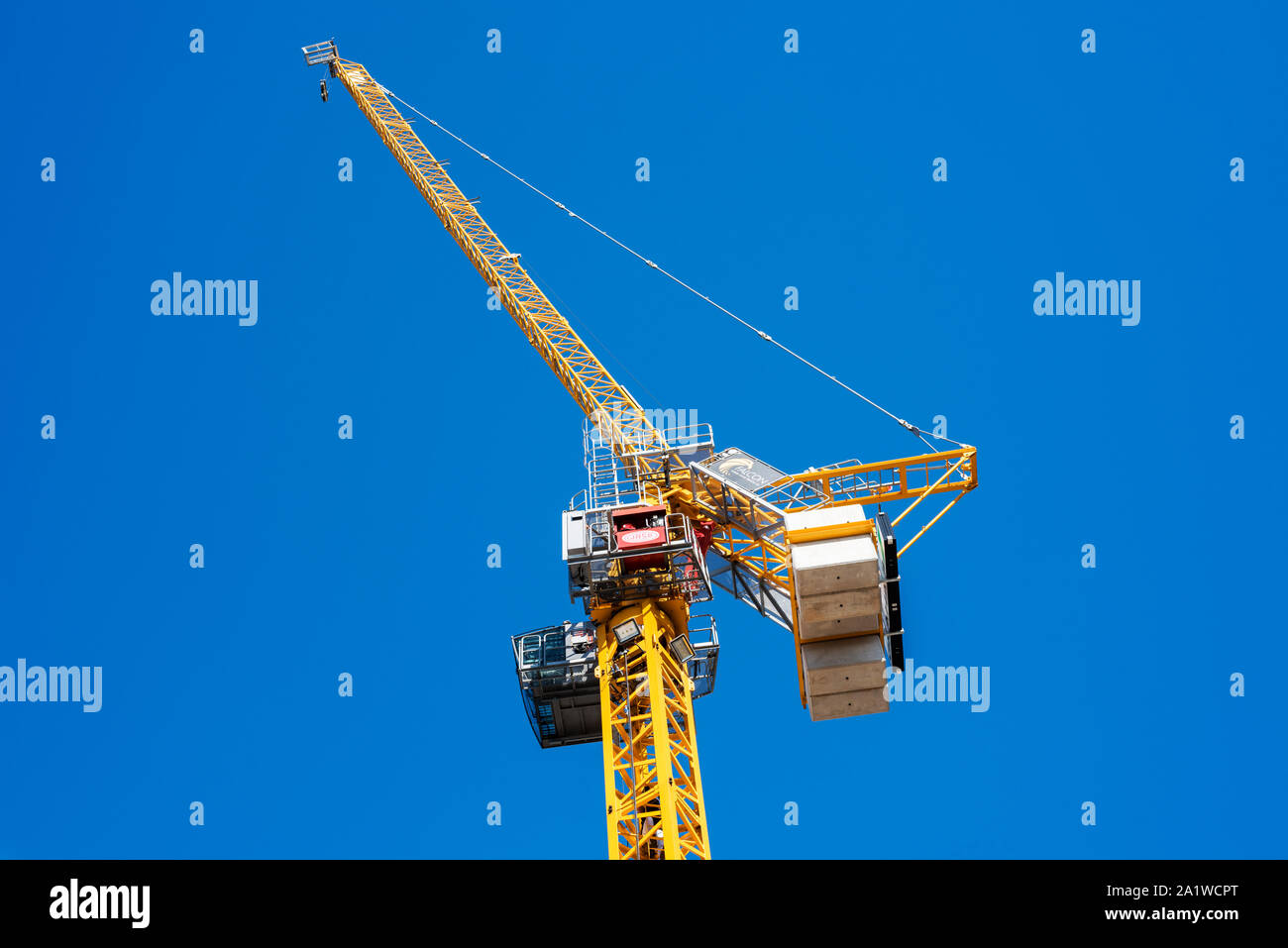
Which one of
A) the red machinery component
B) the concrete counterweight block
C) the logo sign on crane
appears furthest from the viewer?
the logo sign on crane

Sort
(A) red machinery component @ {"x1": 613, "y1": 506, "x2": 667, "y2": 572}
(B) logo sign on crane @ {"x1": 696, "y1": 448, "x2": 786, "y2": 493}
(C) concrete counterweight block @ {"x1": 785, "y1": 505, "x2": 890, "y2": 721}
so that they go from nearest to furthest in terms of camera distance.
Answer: (C) concrete counterweight block @ {"x1": 785, "y1": 505, "x2": 890, "y2": 721} → (A) red machinery component @ {"x1": 613, "y1": 506, "x2": 667, "y2": 572} → (B) logo sign on crane @ {"x1": 696, "y1": 448, "x2": 786, "y2": 493}

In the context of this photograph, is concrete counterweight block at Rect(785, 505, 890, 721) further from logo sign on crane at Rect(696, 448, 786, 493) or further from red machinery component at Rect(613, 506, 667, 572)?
red machinery component at Rect(613, 506, 667, 572)

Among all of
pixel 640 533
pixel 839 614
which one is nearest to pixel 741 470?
pixel 640 533

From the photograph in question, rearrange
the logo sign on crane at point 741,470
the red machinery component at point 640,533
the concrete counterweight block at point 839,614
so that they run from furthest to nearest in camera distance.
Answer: the logo sign on crane at point 741,470 < the red machinery component at point 640,533 < the concrete counterweight block at point 839,614

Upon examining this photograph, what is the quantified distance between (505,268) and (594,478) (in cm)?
2138

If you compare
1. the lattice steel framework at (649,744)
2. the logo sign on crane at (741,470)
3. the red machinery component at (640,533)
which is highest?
the logo sign on crane at (741,470)

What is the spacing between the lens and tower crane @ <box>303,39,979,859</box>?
50656 mm

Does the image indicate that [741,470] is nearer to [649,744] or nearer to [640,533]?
[640,533]

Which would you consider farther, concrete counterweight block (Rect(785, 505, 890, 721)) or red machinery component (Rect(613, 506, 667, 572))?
red machinery component (Rect(613, 506, 667, 572))

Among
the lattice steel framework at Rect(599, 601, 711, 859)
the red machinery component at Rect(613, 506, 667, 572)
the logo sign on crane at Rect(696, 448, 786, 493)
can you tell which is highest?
the logo sign on crane at Rect(696, 448, 786, 493)

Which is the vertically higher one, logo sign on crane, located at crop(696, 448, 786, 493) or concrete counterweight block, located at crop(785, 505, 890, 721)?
logo sign on crane, located at crop(696, 448, 786, 493)

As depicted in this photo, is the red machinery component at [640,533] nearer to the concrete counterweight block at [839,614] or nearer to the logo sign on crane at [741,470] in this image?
the logo sign on crane at [741,470]

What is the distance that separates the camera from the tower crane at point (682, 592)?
5066cm

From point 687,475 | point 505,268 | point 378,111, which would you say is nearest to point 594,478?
point 687,475
